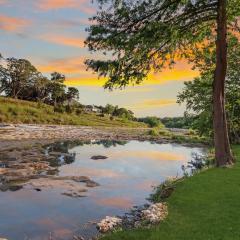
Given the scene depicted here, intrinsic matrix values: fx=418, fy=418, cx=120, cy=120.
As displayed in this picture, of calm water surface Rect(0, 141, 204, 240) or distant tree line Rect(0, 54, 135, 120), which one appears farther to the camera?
distant tree line Rect(0, 54, 135, 120)

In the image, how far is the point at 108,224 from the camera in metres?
19.3

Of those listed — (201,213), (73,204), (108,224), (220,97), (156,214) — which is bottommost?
(73,204)

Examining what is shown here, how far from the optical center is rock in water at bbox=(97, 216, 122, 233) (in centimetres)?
1877

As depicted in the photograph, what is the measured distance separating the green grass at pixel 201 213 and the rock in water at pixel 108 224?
6.94ft

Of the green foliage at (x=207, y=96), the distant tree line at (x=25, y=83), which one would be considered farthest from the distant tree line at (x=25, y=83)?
→ the green foliage at (x=207, y=96)

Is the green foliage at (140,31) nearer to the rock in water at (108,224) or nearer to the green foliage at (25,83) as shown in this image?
the rock in water at (108,224)

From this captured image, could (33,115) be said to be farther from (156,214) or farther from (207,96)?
(156,214)

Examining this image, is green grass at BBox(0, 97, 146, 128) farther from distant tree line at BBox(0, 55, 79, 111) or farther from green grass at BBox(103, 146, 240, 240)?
green grass at BBox(103, 146, 240, 240)

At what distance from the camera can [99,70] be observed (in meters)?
31.1

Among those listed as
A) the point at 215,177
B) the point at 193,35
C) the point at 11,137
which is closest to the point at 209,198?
the point at 215,177

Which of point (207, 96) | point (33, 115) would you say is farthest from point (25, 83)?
point (207, 96)

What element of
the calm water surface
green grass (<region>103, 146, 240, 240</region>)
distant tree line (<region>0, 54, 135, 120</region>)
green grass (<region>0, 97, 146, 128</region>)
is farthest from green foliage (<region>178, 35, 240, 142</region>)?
distant tree line (<region>0, 54, 135, 120</region>)

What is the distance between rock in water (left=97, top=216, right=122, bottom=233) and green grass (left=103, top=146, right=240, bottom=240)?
6.94 ft

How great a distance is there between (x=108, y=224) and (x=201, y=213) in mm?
4282
